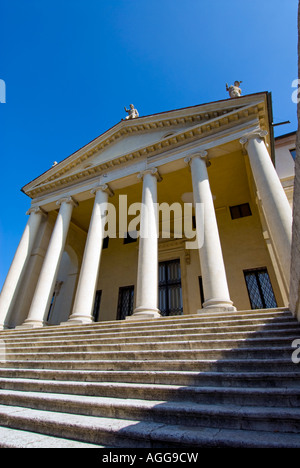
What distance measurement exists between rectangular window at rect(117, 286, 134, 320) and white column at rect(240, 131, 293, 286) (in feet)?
38.5

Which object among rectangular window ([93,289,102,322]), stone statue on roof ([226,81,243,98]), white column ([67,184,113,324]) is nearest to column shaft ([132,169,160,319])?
white column ([67,184,113,324])

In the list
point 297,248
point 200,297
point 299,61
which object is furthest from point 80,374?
point 200,297

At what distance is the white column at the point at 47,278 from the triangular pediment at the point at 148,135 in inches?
138

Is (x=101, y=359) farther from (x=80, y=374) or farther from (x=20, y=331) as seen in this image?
(x=20, y=331)

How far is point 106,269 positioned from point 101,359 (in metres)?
13.5

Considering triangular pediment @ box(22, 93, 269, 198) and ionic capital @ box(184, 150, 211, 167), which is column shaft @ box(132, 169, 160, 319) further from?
triangular pediment @ box(22, 93, 269, 198)

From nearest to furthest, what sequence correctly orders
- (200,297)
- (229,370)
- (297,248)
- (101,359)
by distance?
(297,248), (229,370), (101,359), (200,297)

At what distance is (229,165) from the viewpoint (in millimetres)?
13352

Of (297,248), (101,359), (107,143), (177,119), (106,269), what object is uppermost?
(107,143)

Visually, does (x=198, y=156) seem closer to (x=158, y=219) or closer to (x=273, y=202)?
(x=273, y=202)

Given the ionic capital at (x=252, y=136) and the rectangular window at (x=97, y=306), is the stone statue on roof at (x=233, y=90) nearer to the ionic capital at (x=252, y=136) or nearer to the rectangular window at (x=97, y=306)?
the ionic capital at (x=252, y=136)

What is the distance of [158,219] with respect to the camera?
48.7 ft

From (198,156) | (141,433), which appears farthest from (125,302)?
(141,433)

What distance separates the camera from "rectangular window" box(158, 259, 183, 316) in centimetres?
1501
